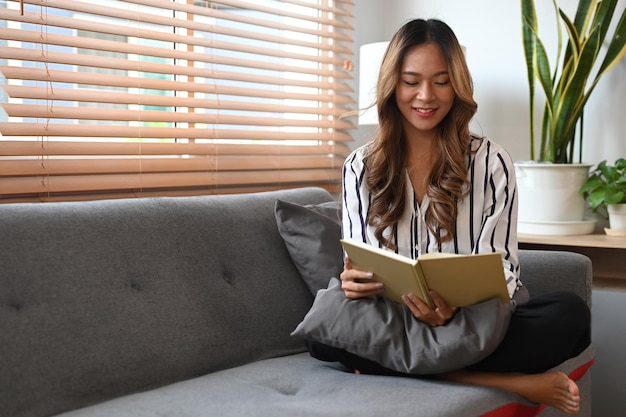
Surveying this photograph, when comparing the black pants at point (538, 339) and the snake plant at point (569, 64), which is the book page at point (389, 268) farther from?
the snake plant at point (569, 64)

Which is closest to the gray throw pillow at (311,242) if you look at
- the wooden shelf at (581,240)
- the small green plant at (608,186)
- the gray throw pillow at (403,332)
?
the gray throw pillow at (403,332)

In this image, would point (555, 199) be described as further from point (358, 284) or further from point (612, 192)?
point (358, 284)

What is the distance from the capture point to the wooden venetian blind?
2.15 metres

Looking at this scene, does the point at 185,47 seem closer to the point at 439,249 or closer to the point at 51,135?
the point at 51,135

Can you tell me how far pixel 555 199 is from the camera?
2.75 metres

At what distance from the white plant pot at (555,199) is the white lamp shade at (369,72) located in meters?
0.58

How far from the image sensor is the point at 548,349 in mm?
1799

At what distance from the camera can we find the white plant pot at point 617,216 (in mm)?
2707

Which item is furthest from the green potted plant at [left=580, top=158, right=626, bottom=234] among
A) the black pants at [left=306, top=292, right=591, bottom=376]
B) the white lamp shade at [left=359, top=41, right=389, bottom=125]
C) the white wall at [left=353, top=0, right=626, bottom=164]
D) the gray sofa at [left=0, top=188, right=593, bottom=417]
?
the black pants at [left=306, top=292, right=591, bottom=376]

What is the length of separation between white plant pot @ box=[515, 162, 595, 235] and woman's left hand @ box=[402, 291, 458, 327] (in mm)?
1112

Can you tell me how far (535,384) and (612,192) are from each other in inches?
44.6

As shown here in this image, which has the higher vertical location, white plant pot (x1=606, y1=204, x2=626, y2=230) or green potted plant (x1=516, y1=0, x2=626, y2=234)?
green potted plant (x1=516, y1=0, x2=626, y2=234)

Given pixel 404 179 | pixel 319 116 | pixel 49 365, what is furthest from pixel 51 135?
pixel 319 116

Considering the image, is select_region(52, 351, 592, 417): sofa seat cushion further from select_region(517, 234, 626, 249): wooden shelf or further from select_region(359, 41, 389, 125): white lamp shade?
select_region(359, 41, 389, 125): white lamp shade
